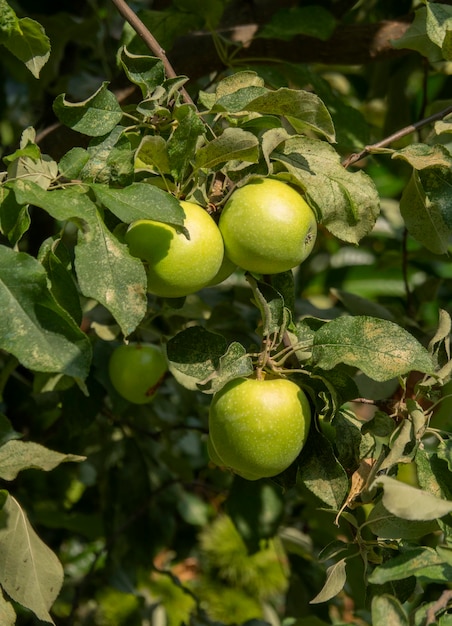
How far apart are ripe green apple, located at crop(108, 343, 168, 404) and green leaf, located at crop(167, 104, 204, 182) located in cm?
45

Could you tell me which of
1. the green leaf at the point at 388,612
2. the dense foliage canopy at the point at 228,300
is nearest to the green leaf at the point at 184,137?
the dense foliage canopy at the point at 228,300

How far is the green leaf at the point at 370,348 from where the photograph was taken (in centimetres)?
77

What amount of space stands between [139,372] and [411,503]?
0.57 meters

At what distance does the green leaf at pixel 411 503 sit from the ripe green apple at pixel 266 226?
0.75 ft

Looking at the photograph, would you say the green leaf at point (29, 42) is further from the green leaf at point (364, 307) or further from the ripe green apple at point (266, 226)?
the green leaf at point (364, 307)

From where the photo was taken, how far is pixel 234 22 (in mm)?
1485

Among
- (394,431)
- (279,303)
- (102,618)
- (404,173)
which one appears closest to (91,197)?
(279,303)

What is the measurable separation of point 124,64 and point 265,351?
0.31m

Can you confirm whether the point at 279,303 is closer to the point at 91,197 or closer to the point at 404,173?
the point at 91,197

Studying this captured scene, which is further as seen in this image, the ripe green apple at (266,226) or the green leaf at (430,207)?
the green leaf at (430,207)

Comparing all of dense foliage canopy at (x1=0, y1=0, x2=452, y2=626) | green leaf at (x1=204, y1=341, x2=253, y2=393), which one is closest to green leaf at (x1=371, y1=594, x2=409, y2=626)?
dense foliage canopy at (x1=0, y1=0, x2=452, y2=626)

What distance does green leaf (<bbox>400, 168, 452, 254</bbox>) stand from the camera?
36.8 inches

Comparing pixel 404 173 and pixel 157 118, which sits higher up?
pixel 157 118

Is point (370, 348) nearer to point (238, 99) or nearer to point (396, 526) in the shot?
point (396, 526)
